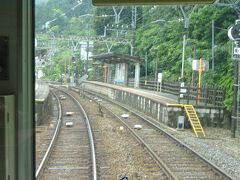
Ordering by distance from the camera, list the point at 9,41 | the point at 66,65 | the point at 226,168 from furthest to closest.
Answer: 1. the point at 66,65
2. the point at 226,168
3. the point at 9,41

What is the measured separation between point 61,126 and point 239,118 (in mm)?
797

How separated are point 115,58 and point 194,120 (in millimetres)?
467

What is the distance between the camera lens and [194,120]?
122cm

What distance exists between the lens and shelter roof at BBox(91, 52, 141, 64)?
127 centimetres

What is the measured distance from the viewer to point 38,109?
47.9 inches

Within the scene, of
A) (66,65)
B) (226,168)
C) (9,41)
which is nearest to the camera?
(9,41)

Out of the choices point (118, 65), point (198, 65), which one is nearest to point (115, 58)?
point (118, 65)

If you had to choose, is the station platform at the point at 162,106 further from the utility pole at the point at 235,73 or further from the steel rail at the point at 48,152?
the steel rail at the point at 48,152

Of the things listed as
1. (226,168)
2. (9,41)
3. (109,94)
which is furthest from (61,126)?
(226,168)

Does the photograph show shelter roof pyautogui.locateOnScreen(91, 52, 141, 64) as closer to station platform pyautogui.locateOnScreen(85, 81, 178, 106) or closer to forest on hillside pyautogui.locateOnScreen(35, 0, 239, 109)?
forest on hillside pyautogui.locateOnScreen(35, 0, 239, 109)

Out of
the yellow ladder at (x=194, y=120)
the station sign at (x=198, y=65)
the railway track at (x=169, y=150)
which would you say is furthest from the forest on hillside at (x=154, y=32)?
the railway track at (x=169, y=150)

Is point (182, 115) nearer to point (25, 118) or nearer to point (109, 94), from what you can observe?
point (109, 94)

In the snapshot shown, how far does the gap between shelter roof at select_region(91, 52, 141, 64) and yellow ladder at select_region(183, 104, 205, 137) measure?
33 cm

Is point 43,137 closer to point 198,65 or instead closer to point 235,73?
point 198,65
